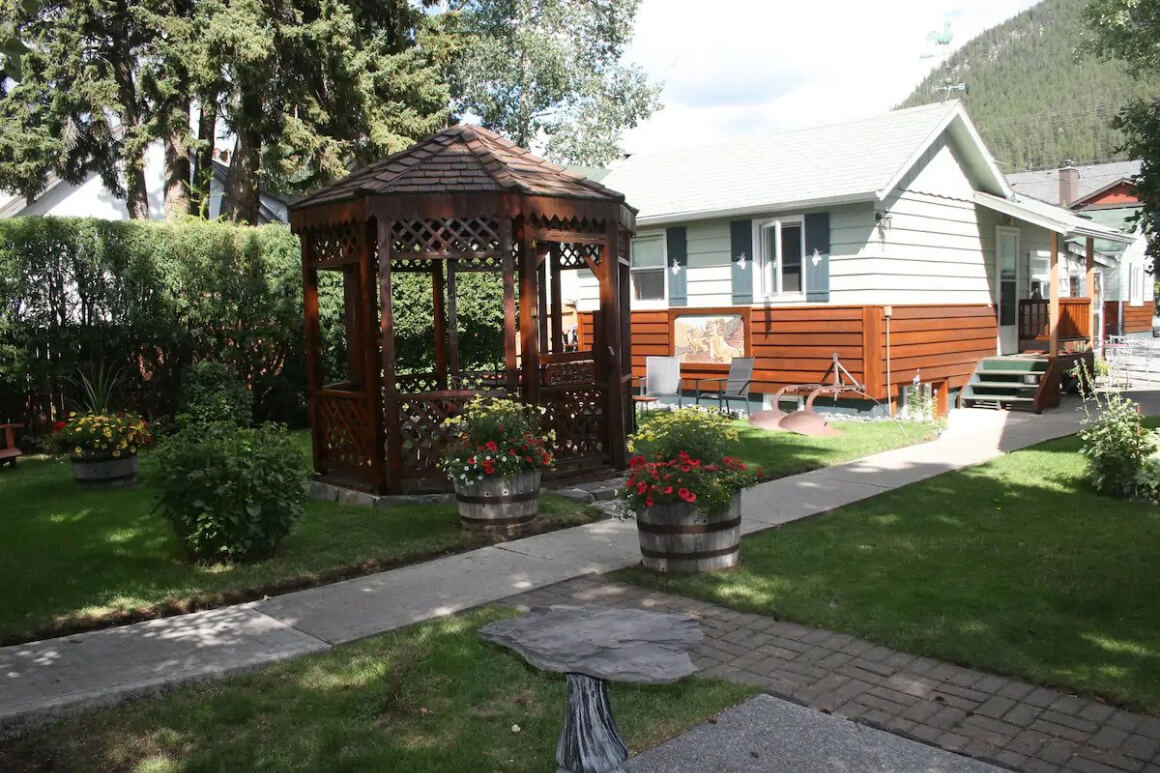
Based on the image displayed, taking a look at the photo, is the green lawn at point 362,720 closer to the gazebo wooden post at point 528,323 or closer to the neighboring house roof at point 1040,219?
the gazebo wooden post at point 528,323

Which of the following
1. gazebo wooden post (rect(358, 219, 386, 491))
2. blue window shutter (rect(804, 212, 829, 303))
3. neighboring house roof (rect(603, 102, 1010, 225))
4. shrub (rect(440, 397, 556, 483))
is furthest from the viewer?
blue window shutter (rect(804, 212, 829, 303))

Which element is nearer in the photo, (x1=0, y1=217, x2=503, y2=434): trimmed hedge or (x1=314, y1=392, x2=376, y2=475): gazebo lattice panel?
(x1=314, y1=392, x2=376, y2=475): gazebo lattice panel

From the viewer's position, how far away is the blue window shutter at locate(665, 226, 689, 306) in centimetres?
1678

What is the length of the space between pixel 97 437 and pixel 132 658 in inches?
220

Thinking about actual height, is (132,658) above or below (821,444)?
below

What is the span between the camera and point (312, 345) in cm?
980

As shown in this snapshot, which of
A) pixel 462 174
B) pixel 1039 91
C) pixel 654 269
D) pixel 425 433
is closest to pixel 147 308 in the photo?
pixel 425 433

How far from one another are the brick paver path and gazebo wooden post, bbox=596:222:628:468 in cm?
432

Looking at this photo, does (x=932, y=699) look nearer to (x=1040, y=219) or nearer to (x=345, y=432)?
(x=345, y=432)

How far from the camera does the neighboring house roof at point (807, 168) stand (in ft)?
47.6

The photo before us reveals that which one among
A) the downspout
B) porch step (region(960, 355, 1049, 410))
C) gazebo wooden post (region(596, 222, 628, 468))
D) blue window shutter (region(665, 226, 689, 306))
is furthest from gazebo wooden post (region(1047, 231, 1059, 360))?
gazebo wooden post (region(596, 222, 628, 468))

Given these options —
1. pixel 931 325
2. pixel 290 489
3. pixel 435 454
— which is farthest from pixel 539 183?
pixel 931 325

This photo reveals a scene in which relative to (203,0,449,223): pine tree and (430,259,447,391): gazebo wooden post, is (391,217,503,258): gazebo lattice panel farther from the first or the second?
(203,0,449,223): pine tree

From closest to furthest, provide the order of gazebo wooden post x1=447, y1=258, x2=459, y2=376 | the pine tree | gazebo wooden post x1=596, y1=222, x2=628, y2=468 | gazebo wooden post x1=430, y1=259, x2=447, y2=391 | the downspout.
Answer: gazebo wooden post x1=596, y1=222, x2=628, y2=468, gazebo wooden post x1=430, y1=259, x2=447, y2=391, gazebo wooden post x1=447, y1=258, x2=459, y2=376, the downspout, the pine tree
